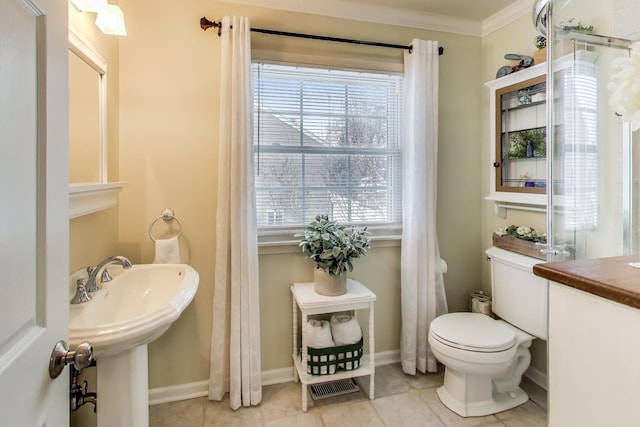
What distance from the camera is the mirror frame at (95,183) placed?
1286mm

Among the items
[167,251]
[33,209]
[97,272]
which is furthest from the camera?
[167,251]

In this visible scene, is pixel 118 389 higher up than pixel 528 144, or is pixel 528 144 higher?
pixel 528 144

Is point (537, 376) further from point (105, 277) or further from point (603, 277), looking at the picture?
point (105, 277)

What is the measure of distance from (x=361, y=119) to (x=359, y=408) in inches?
72.2

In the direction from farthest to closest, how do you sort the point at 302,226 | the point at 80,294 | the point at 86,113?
the point at 302,226 < the point at 86,113 < the point at 80,294

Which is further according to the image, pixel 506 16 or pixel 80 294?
pixel 506 16

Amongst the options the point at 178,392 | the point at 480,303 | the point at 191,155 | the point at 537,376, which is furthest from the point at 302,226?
the point at 537,376

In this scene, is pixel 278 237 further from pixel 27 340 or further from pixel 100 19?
pixel 27 340

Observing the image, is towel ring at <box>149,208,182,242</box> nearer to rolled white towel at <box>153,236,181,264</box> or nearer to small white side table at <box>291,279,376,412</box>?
rolled white towel at <box>153,236,181,264</box>

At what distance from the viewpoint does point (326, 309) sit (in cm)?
198

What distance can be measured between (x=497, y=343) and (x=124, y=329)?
1.75 metres

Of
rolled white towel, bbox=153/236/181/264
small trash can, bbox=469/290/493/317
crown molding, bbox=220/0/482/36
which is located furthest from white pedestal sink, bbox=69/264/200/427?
small trash can, bbox=469/290/493/317

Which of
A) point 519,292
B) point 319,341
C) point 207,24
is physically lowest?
point 319,341

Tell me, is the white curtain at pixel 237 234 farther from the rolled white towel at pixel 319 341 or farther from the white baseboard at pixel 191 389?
the rolled white towel at pixel 319 341
